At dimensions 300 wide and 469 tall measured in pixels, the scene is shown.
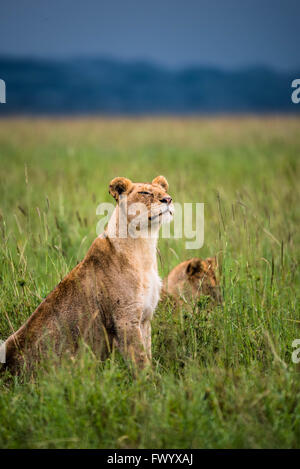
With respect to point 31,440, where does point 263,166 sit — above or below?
above

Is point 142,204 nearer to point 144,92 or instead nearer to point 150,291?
point 150,291

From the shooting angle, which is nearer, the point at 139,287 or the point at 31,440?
the point at 31,440

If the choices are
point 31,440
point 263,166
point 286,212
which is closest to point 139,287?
point 31,440

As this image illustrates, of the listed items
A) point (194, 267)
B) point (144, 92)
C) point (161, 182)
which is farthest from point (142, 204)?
point (144, 92)

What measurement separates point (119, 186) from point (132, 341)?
1.12 m

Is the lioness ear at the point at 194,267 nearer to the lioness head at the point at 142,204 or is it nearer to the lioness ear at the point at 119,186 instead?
the lioness head at the point at 142,204

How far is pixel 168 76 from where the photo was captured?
643 ft

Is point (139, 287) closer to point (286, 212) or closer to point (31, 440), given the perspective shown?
point (31, 440)

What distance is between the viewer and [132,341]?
3.65 meters

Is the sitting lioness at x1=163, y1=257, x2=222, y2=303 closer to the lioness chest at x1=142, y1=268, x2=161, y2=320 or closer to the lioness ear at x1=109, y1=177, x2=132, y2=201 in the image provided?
the lioness chest at x1=142, y1=268, x2=161, y2=320

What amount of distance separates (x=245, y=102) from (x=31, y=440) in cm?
18201

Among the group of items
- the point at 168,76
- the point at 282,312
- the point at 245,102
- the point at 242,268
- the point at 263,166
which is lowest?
the point at 282,312
